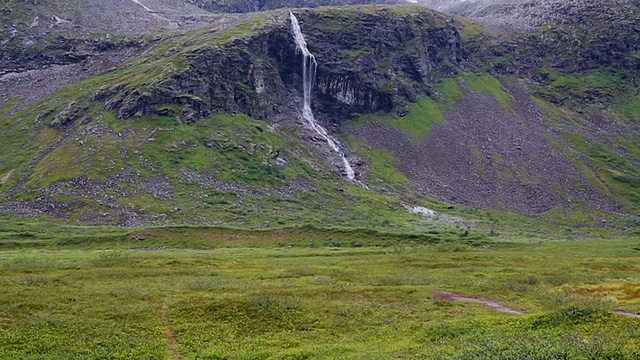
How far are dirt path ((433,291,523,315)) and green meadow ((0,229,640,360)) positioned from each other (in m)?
0.22

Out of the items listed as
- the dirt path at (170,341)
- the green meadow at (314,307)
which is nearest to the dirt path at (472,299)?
the green meadow at (314,307)

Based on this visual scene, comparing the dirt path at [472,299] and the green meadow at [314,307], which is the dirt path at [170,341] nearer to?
the green meadow at [314,307]

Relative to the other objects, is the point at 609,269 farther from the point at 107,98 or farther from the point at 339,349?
the point at 107,98

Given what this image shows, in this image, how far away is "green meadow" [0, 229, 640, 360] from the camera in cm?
3325

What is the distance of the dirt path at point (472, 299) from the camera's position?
48.5 meters

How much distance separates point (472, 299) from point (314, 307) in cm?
1762

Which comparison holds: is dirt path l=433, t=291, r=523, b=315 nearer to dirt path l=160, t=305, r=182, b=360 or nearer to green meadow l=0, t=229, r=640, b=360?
green meadow l=0, t=229, r=640, b=360

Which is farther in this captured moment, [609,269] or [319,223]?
[319,223]

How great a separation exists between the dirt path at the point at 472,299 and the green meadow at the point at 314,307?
222mm

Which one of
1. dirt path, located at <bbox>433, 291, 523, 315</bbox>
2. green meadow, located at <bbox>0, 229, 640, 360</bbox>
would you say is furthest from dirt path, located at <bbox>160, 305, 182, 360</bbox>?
dirt path, located at <bbox>433, 291, 523, 315</bbox>

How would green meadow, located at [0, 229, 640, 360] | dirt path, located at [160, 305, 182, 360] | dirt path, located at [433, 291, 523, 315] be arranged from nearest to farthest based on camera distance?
green meadow, located at [0, 229, 640, 360], dirt path, located at [160, 305, 182, 360], dirt path, located at [433, 291, 523, 315]

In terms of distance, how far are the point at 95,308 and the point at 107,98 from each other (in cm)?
15376

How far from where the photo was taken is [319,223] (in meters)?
138

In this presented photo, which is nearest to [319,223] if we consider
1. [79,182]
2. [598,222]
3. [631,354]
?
[79,182]
